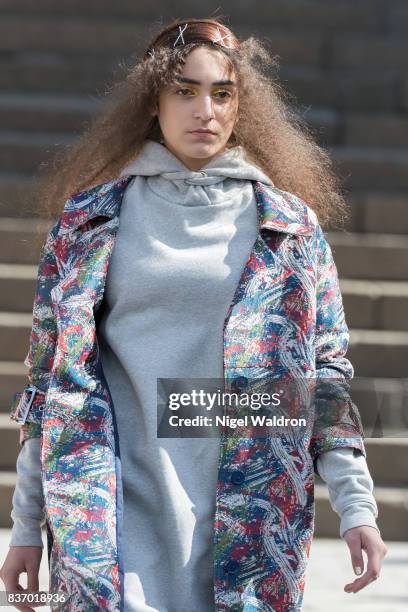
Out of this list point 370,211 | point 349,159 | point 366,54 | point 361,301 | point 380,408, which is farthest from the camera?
point 366,54

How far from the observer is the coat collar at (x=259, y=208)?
243cm

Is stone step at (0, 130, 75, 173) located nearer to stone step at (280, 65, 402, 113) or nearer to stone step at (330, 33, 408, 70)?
stone step at (280, 65, 402, 113)

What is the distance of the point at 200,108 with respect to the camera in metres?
2.47

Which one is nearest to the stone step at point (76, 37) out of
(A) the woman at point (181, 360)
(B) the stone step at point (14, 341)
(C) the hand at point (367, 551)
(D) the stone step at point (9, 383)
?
(B) the stone step at point (14, 341)

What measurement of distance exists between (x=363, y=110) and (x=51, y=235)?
5.65 m

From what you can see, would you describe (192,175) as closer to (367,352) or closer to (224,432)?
(224,432)

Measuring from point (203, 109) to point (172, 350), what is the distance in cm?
49

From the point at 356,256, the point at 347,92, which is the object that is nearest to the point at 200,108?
the point at 356,256

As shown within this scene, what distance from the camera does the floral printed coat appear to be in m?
2.20

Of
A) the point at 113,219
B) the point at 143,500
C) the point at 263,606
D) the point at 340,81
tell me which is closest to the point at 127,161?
the point at 113,219

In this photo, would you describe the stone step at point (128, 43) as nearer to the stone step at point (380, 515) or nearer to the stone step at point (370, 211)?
the stone step at point (370, 211)

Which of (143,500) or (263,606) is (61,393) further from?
(263,606)

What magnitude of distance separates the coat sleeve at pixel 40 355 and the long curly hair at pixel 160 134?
29cm

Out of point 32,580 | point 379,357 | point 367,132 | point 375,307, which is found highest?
point 367,132
